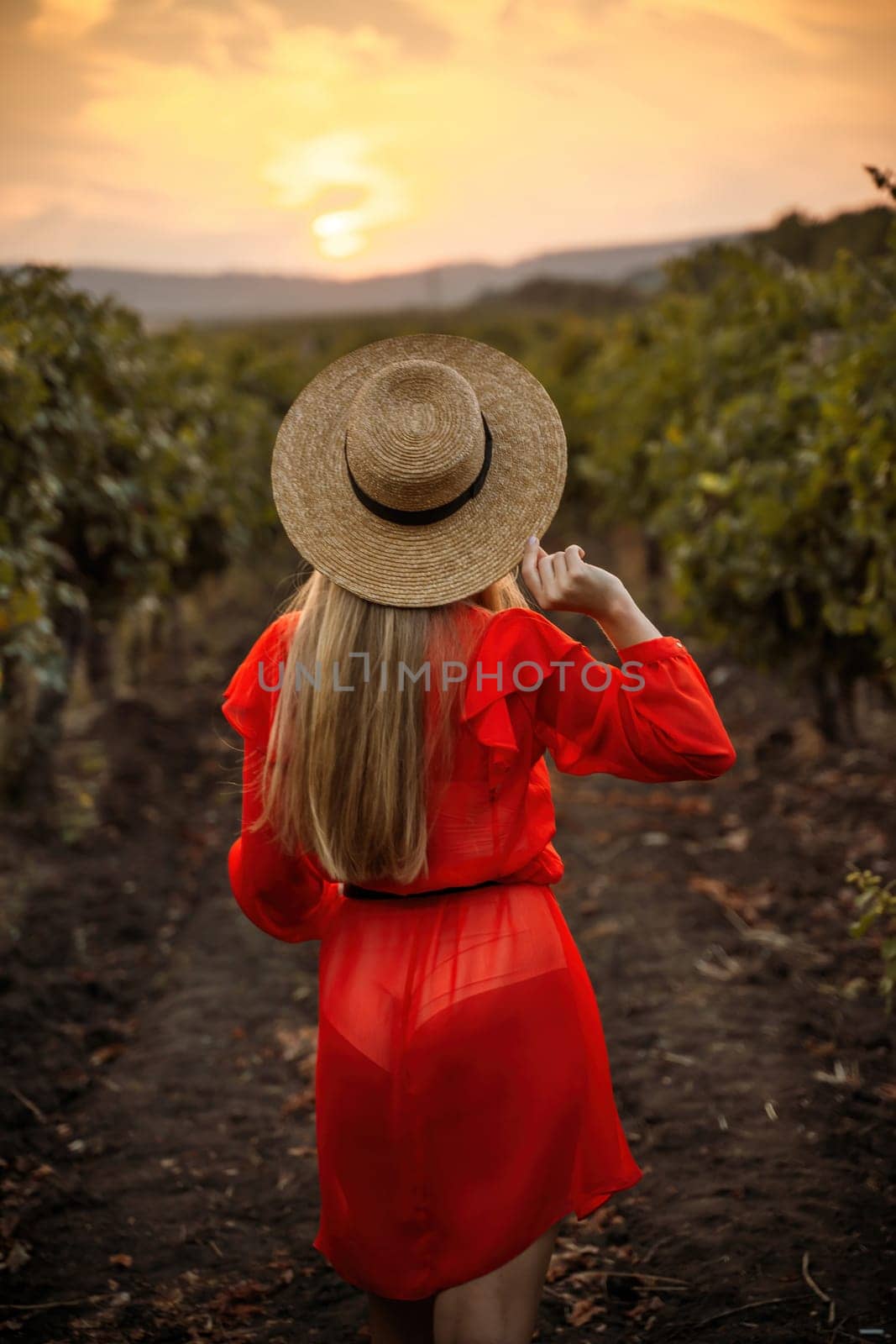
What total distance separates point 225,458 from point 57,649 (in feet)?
17.4

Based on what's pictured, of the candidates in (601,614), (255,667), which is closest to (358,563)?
(255,667)

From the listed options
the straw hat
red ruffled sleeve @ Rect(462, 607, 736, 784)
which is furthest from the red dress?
the straw hat

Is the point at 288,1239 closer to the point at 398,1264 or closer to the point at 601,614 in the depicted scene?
the point at 398,1264

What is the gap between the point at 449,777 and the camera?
172 cm

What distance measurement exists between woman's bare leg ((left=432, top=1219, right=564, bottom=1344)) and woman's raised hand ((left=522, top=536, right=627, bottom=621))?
3.52 feet

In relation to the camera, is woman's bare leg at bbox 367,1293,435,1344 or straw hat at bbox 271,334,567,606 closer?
straw hat at bbox 271,334,567,606

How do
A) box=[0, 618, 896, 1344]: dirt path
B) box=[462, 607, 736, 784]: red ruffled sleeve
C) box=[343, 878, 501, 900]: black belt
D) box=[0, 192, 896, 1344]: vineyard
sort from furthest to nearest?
box=[0, 192, 896, 1344]: vineyard
box=[0, 618, 896, 1344]: dirt path
box=[343, 878, 501, 900]: black belt
box=[462, 607, 736, 784]: red ruffled sleeve

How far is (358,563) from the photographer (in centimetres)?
168

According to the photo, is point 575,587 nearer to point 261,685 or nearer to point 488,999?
point 261,685

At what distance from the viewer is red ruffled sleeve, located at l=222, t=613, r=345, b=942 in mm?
1815

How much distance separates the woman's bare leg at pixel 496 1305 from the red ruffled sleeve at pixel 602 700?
0.84 meters

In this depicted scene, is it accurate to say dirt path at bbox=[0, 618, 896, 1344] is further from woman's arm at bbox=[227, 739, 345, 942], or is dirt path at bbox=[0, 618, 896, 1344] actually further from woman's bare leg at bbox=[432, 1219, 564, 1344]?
woman's bare leg at bbox=[432, 1219, 564, 1344]

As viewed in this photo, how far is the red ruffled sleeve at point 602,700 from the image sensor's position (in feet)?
5.26

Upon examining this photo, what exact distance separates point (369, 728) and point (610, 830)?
460 cm
